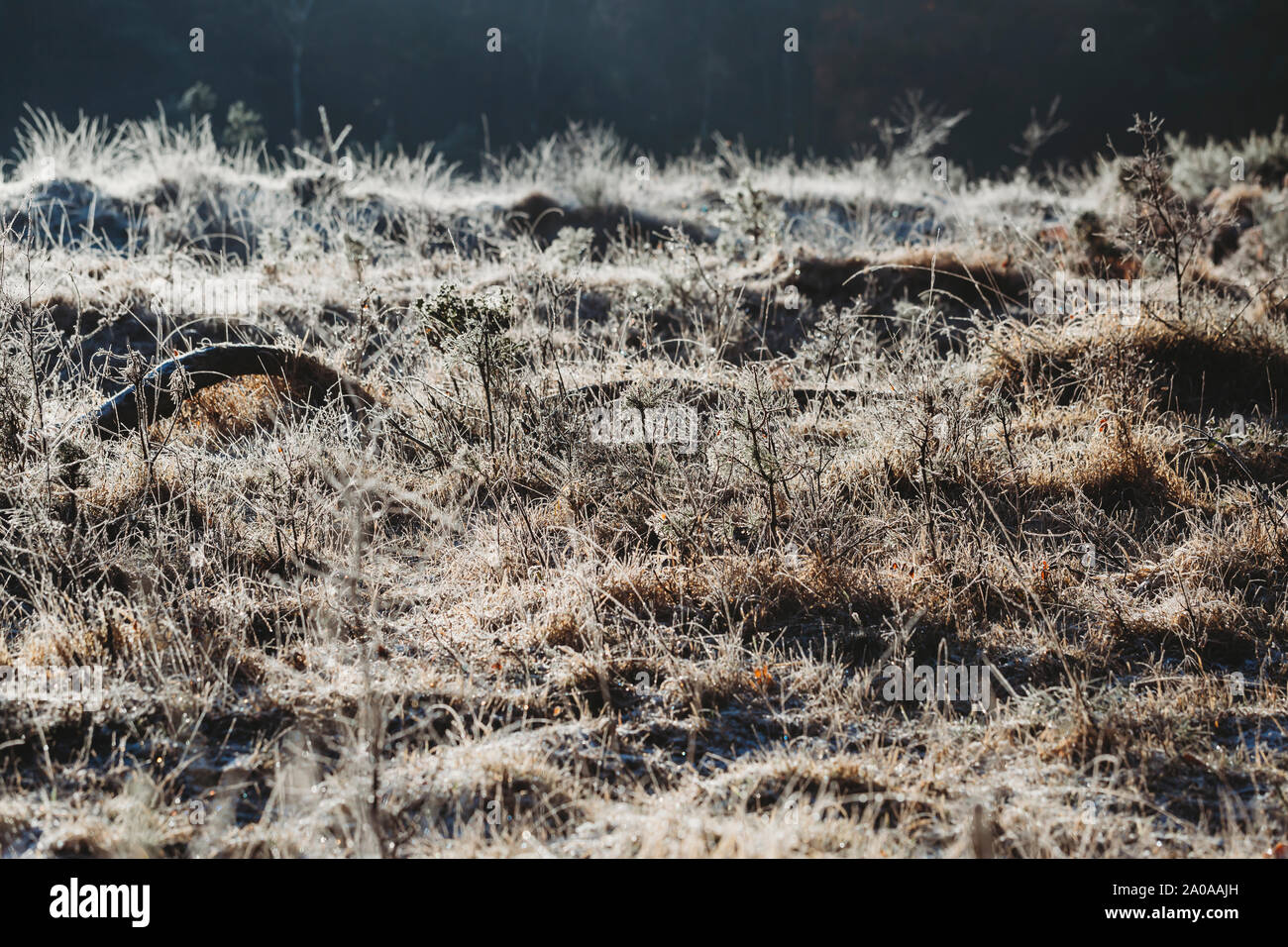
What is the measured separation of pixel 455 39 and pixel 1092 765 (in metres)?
31.9

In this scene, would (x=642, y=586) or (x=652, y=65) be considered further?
(x=652, y=65)

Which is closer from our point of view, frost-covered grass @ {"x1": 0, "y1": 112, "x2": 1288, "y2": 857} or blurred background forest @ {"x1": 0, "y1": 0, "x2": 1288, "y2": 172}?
frost-covered grass @ {"x1": 0, "y1": 112, "x2": 1288, "y2": 857}

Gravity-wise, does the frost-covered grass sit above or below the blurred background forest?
below

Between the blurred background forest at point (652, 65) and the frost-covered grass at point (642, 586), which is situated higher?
the blurred background forest at point (652, 65)

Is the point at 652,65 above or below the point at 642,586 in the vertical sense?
above

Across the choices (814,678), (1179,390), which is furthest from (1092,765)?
(1179,390)

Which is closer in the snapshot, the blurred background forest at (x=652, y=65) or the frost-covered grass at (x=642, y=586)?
the frost-covered grass at (x=642, y=586)

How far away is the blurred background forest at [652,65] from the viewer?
2606cm

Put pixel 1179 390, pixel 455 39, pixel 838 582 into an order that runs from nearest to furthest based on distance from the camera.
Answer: pixel 838 582
pixel 1179 390
pixel 455 39

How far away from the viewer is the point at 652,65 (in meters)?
30.6

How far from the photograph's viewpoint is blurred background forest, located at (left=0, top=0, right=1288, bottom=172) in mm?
26062

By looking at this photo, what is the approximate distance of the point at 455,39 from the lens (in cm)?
2998
